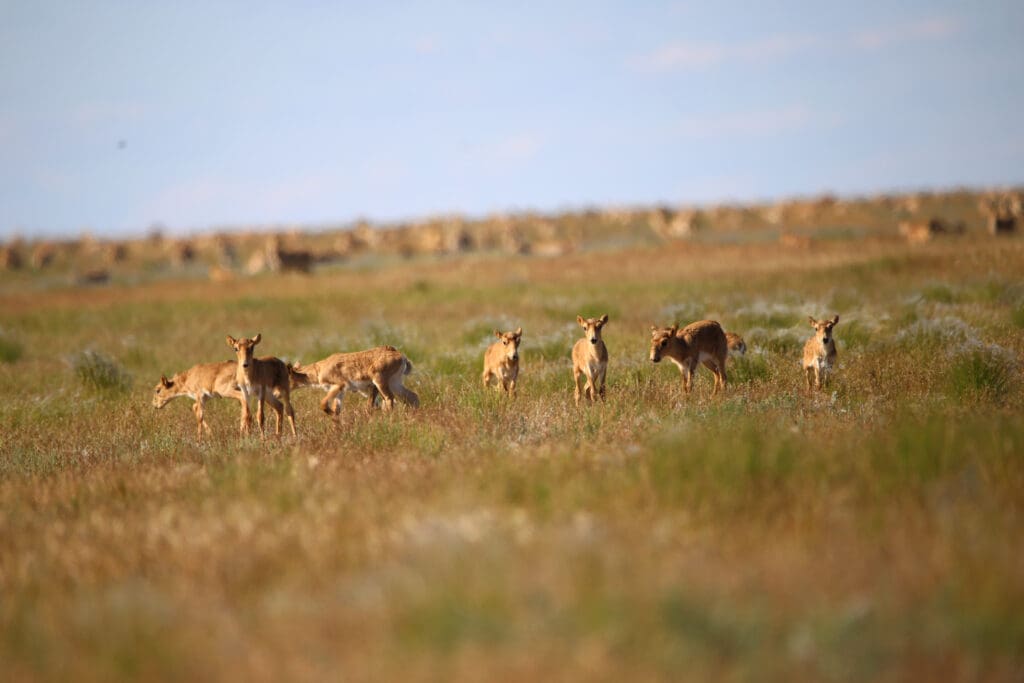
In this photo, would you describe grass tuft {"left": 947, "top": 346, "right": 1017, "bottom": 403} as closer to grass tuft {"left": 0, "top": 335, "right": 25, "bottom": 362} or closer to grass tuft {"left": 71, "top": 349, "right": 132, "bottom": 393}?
grass tuft {"left": 71, "top": 349, "right": 132, "bottom": 393}

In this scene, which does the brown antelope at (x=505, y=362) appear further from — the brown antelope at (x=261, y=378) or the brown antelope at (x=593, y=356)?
the brown antelope at (x=261, y=378)

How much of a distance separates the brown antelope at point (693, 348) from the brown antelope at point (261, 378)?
5.12 meters

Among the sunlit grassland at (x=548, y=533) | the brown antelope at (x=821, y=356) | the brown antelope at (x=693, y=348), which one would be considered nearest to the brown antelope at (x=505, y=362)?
the sunlit grassland at (x=548, y=533)

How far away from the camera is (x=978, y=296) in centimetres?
2019

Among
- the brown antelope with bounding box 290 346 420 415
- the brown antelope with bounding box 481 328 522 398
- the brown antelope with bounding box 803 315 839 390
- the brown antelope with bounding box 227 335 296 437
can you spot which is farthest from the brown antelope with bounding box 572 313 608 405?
the brown antelope with bounding box 227 335 296 437

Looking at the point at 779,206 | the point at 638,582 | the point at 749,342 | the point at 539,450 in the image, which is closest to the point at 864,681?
the point at 638,582

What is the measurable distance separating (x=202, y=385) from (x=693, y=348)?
284 inches

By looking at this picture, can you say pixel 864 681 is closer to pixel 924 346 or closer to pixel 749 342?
pixel 924 346

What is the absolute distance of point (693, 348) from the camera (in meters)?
13.4

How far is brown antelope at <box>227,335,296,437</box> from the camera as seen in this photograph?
11906 millimetres

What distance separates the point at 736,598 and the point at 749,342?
40.4 feet

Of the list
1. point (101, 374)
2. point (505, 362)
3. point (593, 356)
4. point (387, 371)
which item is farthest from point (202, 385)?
point (593, 356)

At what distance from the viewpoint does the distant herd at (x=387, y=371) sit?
12.2m

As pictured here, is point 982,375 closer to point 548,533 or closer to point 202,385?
point 548,533
